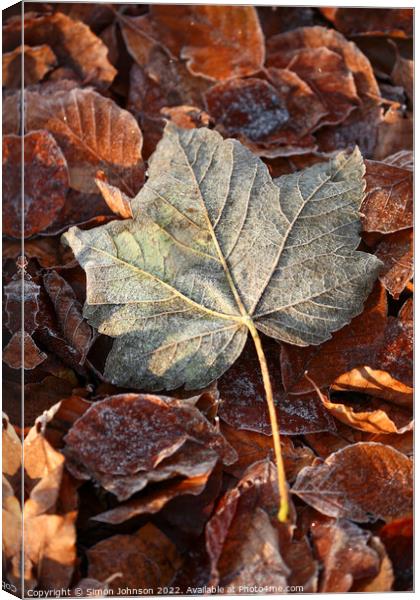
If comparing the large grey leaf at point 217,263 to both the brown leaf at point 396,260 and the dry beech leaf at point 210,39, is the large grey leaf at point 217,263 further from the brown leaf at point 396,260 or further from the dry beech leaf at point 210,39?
the dry beech leaf at point 210,39

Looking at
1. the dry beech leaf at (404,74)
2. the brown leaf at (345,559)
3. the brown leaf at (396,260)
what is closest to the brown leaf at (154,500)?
the brown leaf at (345,559)

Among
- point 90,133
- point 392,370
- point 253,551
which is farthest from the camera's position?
point 90,133

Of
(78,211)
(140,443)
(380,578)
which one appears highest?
(78,211)

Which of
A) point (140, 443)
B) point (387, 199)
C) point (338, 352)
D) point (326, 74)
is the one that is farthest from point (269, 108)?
point (140, 443)

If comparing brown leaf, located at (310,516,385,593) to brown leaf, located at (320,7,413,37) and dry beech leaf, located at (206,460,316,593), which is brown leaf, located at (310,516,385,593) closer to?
dry beech leaf, located at (206,460,316,593)

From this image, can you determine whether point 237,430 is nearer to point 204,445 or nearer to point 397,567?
point 204,445

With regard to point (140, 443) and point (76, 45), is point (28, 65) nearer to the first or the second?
point (76, 45)

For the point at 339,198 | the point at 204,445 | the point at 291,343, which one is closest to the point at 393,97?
the point at 339,198
